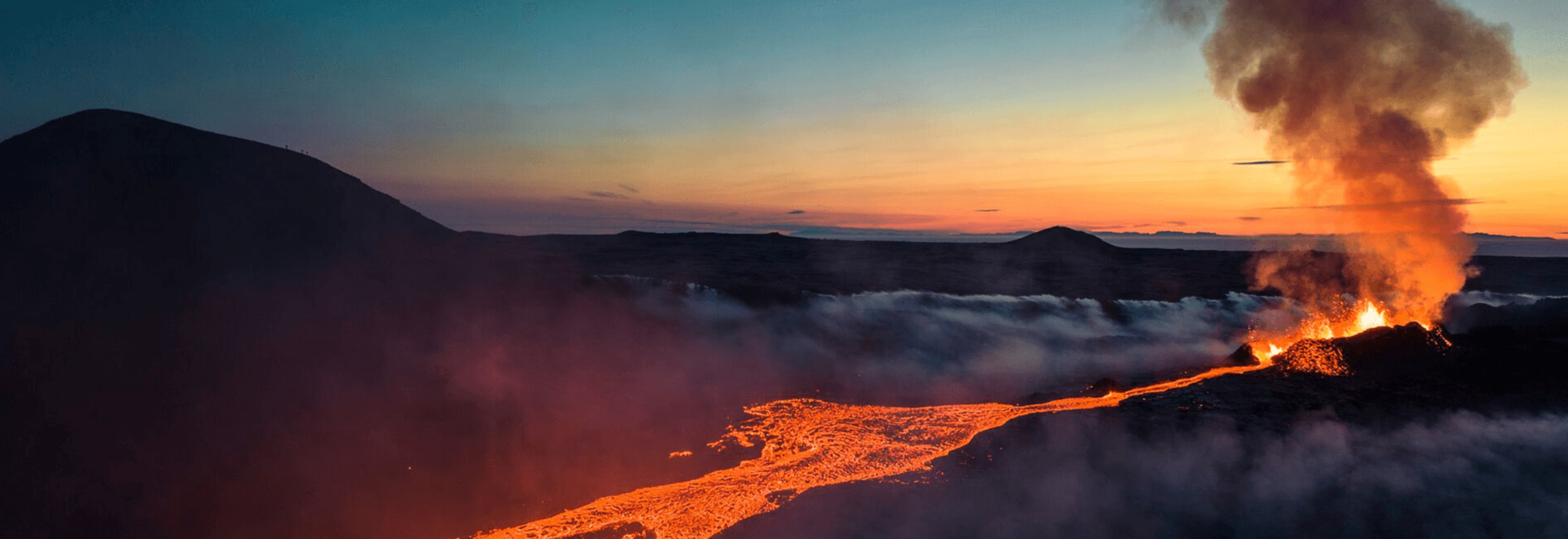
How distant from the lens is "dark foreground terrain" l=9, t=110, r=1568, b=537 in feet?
30.0

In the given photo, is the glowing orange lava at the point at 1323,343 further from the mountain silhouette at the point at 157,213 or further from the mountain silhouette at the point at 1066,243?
the mountain silhouette at the point at 1066,243

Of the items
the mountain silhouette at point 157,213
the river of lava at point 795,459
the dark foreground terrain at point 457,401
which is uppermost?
the mountain silhouette at point 157,213

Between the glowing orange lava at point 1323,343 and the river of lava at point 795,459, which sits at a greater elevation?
the glowing orange lava at point 1323,343

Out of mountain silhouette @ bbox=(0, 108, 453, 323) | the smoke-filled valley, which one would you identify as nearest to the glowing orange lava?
the smoke-filled valley

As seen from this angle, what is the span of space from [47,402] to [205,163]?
678 centimetres

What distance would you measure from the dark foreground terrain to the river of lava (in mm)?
434

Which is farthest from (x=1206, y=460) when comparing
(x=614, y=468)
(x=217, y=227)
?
(x=217, y=227)

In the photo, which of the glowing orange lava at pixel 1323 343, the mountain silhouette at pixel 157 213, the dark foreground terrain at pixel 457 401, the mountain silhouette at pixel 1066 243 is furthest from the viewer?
the mountain silhouette at pixel 1066 243

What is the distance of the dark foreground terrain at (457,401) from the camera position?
9133 millimetres

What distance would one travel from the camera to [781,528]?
8.85 meters

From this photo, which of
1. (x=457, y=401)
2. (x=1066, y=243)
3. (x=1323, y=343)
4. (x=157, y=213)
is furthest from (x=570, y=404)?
(x=1066, y=243)

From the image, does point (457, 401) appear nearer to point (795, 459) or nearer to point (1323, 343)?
point (795, 459)

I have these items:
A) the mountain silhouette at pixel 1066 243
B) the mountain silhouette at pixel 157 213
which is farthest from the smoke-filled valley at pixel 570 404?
the mountain silhouette at pixel 1066 243

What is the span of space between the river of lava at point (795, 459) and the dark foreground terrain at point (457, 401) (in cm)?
43
